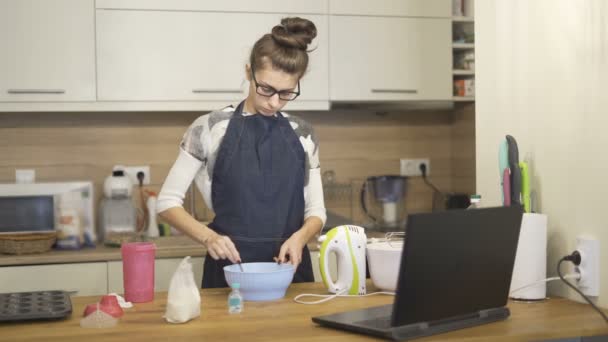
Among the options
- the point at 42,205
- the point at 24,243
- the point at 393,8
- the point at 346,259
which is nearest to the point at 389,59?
the point at 393,8

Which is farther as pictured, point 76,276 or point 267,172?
point 76,276

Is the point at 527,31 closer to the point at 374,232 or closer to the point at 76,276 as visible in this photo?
the point at 374,232

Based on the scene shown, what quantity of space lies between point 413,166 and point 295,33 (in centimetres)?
189

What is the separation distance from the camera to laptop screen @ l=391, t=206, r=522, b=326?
4.36 feet

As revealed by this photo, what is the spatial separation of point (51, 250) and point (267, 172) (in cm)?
Result: 123

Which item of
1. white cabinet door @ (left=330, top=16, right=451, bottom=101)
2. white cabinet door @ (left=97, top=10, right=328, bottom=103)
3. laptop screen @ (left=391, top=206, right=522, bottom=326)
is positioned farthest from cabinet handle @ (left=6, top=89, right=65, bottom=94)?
laptop screen @ (left=391, top=206, right=522, bottom=326)

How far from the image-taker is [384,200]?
3.67 meters

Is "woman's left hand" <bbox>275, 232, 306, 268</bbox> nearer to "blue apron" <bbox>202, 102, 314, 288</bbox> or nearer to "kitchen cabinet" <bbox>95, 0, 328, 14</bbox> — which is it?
"blue apron" <bbox>202, 102, 314, 288</bbox>

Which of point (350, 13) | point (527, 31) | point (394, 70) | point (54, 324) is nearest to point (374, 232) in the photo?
point (394, 70)

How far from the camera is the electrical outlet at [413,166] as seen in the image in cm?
381

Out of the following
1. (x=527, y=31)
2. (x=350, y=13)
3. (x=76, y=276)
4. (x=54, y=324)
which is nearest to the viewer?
(x=54, y=324)

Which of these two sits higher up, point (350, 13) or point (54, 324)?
point (350, 13)

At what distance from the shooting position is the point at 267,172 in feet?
7.32

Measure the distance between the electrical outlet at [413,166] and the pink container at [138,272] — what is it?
2.20m
